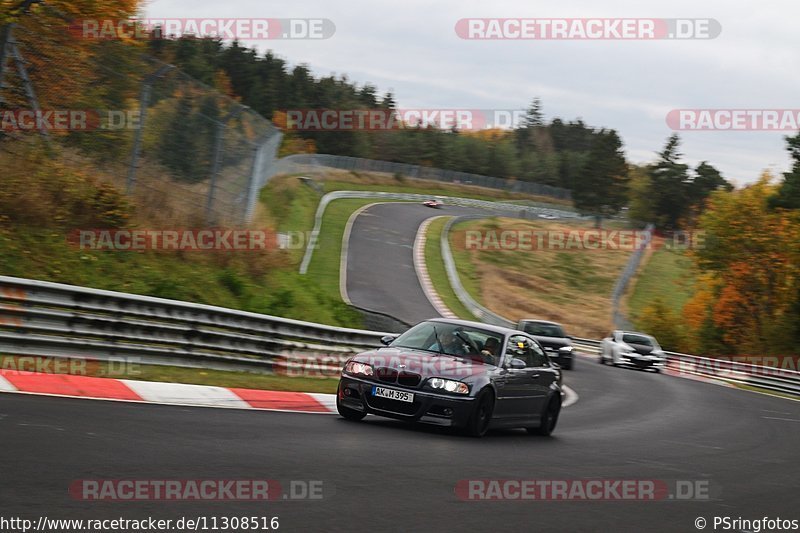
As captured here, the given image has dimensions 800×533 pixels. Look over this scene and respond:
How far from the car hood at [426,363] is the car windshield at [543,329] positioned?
20.4 m

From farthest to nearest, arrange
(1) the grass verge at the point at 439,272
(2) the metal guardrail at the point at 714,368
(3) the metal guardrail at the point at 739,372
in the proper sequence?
1. (1) the grass verge at the point at 439,272
2. (2) the metal guardrail at the point at 714,368
3. (3) the metal guardrail at the point at 739,372

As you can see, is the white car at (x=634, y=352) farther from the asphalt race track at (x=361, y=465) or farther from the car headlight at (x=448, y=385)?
the car headlight at (x=448, y=385)

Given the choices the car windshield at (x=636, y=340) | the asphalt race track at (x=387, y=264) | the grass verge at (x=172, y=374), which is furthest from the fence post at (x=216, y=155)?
the car windshield at (x=636, y=340)

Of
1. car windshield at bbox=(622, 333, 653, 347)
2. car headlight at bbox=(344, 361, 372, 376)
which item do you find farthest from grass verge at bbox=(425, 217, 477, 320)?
car headlight at bbox=(344, 361, 372, 376)

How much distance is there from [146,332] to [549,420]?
536 centimetres

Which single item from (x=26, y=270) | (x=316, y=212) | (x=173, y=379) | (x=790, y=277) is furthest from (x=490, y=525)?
(x=316, y=212)

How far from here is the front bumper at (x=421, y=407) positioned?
1129cm

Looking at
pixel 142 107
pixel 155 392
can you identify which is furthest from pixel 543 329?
pixel 155 392

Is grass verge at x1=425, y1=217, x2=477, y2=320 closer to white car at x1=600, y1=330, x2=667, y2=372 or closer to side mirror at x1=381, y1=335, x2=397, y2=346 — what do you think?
white car at x1=600, y1=330, x2=667, y2=372

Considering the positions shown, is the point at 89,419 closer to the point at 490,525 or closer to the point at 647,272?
the point at 490,525

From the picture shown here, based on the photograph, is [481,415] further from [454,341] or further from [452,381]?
[454,341]

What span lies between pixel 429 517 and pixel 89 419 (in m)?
3.64

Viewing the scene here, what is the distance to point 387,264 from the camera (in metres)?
54.8

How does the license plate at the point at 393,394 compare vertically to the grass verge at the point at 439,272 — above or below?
above
